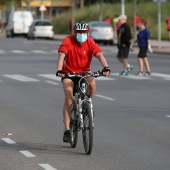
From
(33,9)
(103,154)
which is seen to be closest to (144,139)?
(103,154)

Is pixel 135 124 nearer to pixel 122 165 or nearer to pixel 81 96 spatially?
pixel 81 96

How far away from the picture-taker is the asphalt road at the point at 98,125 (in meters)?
10.7

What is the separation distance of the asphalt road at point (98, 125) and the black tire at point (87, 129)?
128 mm

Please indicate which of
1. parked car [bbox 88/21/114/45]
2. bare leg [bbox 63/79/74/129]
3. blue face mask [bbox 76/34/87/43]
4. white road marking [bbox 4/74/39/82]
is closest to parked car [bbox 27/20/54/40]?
parked car [bbox 88/21/114/45]

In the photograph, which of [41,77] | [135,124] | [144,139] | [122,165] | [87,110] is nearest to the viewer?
[122,165]

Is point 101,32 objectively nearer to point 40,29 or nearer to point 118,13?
point 40,29

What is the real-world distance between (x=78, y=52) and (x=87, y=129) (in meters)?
1.03

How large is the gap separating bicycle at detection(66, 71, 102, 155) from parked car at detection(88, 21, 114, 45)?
40.1 meters

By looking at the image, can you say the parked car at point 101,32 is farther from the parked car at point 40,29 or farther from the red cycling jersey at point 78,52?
the red cycling jersey at point 78,52

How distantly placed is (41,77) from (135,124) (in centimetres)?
1204

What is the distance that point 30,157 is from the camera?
11031 mm

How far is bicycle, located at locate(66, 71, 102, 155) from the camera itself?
11117mm

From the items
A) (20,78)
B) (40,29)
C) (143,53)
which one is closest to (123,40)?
(143,53)

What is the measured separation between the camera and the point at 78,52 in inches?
456
